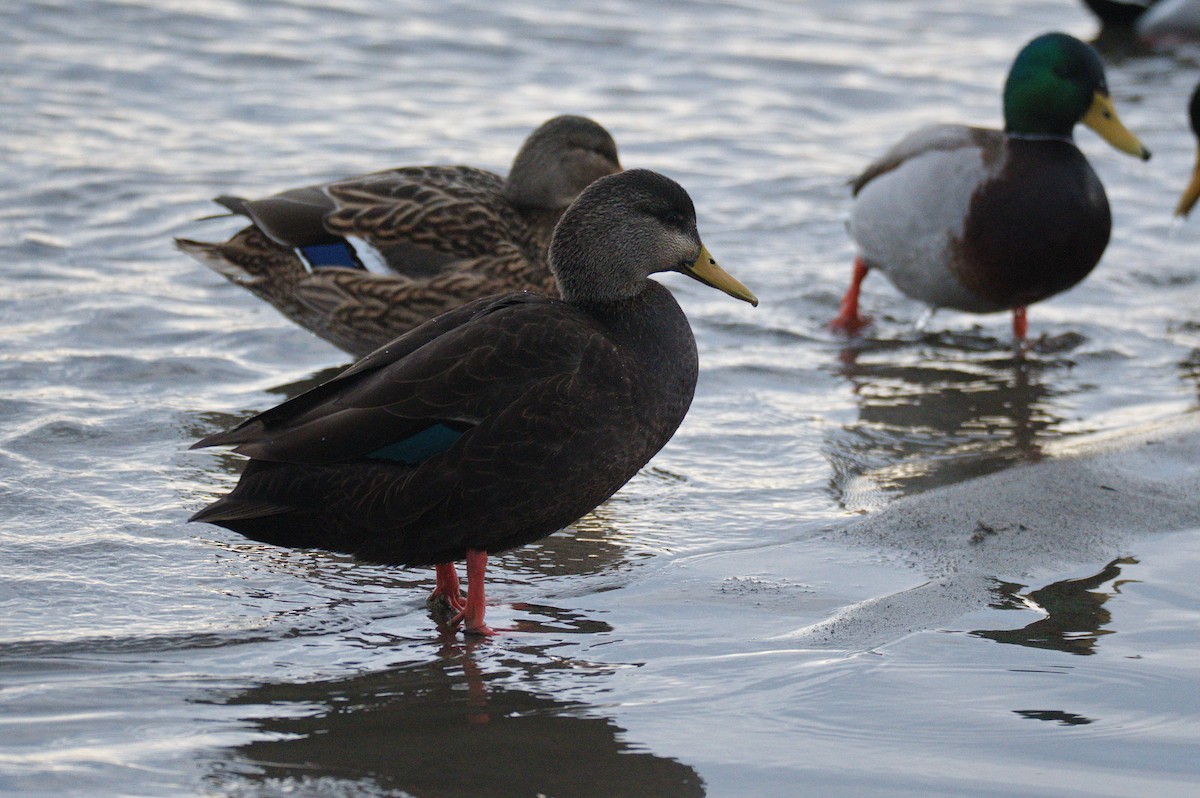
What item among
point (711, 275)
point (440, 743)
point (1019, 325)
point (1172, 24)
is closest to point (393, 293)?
point (711, 275)

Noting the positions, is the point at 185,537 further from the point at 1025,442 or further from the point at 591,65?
the point at 591,65

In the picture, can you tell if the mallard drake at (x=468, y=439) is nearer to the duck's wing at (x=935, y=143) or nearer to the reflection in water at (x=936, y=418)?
the reflection in water at (x=936, y=418)

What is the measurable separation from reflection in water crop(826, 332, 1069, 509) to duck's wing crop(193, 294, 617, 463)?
1479mm

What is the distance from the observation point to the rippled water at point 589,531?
3.23 meters

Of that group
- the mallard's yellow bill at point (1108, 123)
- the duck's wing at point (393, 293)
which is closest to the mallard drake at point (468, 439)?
the duck's wing at point (393, 293)

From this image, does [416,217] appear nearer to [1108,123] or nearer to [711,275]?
[711,275]

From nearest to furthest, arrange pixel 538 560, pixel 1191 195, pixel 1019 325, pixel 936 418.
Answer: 1. pixel 538 560
2. pixel 936 418
3. pixel 1019 325
4. pixel 1191 195

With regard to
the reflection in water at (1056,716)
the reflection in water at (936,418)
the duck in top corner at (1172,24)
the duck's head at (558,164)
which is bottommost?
the reflection in water at (1056,716)

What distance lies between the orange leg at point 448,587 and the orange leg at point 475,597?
0.50 feet

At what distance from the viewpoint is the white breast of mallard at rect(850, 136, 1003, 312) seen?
21.7 feet

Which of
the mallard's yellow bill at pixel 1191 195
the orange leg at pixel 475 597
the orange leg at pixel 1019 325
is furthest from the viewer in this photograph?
the mallard's yellow bill at pixel 1191 195

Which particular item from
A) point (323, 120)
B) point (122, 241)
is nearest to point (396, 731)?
point (122, 241)

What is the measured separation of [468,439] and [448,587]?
54 centimetres

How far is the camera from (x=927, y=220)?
6742mm
